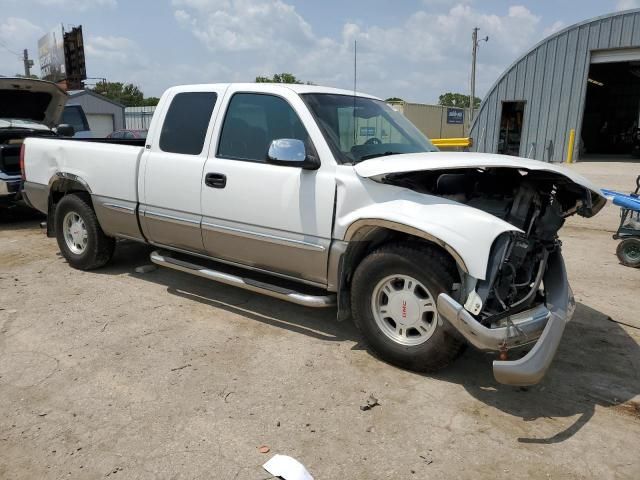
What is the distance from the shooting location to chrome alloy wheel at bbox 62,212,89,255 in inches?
223

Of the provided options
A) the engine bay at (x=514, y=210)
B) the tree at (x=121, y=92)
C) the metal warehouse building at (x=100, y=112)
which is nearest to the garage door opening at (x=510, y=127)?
the engine bay at (x=514, y=210)

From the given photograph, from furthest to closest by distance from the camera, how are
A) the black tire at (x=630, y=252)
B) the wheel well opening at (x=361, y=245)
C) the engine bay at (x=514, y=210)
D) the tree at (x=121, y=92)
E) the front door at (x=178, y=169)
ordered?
the tree at (x=121, y=92) < the black tire at (x=630, y=252) < the front door at (x=178, y=169) < the wheel well opening at (x=361, y=245) < the engine bay at (x=514, y=210)

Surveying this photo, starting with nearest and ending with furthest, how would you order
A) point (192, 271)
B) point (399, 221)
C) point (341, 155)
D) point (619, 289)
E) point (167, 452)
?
point (167, 452), point (399, 221), point (341, 155), point (192, 271), point (619, 289)

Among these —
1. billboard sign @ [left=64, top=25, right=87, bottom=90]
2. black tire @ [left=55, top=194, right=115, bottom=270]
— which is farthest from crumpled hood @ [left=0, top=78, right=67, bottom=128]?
billboard sign @ [left=64, top=25, right=87, bottom=90]

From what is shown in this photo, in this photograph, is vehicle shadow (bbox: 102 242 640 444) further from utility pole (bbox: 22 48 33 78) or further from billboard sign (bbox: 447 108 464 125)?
utility pole (bbox: 22 48 33 78)

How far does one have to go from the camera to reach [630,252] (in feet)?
20.7

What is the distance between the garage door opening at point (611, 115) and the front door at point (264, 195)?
2513 cm

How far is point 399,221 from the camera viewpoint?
3.35 m

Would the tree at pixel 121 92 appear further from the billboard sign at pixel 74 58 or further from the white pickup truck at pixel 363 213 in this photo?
the white pickup truck at pixel 363 213

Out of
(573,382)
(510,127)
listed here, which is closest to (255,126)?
(573,382)

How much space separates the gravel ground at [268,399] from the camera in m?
2.66

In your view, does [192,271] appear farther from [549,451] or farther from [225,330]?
[549,451]

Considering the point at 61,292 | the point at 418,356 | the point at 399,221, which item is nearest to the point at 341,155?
the point at 399,221

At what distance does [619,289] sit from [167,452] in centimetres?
492
